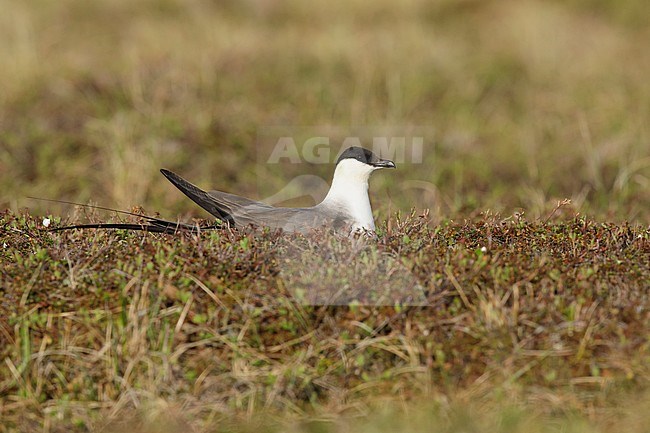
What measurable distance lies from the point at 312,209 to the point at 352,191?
250 millimetres

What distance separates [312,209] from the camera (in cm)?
490

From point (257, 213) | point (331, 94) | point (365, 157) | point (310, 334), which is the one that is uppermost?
point (331, 94)

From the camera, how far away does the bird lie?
473 centimetres

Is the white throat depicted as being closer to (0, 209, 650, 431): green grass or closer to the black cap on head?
the black cap on head

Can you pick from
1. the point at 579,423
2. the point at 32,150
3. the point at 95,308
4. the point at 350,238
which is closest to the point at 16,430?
the point at 95,308

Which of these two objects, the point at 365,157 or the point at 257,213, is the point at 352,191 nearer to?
the point at 365,157

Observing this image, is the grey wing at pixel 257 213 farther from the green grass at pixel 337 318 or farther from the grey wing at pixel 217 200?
the green grass at pixel 337 318

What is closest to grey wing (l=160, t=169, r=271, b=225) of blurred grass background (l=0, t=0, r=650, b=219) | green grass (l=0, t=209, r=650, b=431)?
green grass (l=0, t=209, r=650, b=431)

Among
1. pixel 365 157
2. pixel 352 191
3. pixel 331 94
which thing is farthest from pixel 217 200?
A: pixel 331 94

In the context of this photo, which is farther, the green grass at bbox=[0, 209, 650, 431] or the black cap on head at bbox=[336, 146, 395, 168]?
the black cap on head at bbox=[336, 146, 395, 168]

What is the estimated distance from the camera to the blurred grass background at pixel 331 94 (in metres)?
7.98

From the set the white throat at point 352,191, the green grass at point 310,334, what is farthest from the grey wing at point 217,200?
the green grass at point 310,334

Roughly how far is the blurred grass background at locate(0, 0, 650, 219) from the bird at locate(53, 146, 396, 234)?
1434 millimetres

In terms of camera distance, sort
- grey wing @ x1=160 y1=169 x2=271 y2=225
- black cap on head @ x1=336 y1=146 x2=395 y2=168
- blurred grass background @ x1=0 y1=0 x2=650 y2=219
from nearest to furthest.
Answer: grey wing @ x1=160 y1=169 x2=271 y2=225
black cap on head @ x1=336 y1=146 x2=395 y2=168
blurred grass background @ x1=0 y1=0 x2=650 y2=219
